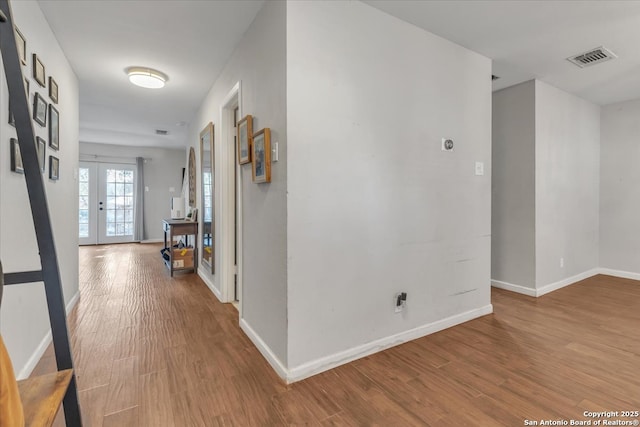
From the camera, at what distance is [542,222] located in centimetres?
362

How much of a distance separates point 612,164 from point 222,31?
545 centimetres

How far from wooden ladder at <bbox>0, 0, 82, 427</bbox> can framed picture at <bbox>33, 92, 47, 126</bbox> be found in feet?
5.21

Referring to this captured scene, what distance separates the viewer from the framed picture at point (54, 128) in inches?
101

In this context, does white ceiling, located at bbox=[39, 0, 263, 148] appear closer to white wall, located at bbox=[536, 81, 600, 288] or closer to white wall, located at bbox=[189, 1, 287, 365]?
white wall, located at bbox=[189, 1, 287, 365]

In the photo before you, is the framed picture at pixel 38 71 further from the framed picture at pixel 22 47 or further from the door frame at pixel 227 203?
the door frame at pixel 227 203

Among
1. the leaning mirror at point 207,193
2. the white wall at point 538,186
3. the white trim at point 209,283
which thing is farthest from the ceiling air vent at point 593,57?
the white trim at point 209,283

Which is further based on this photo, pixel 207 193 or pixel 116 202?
pixel 116 202

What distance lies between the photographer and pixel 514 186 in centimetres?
371

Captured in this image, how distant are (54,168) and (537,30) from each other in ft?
13.9

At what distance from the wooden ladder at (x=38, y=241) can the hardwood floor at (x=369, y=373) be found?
0.85m

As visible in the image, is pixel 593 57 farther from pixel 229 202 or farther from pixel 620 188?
pixel 229 202

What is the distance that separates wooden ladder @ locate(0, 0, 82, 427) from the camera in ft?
2.90

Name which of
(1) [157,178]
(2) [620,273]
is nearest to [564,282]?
(2) [620,273]

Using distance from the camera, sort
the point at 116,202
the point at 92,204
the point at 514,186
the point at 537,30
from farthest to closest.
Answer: the point at 116,202 < the point at 92,204 < the point at 514,186 < the point at 537,30
